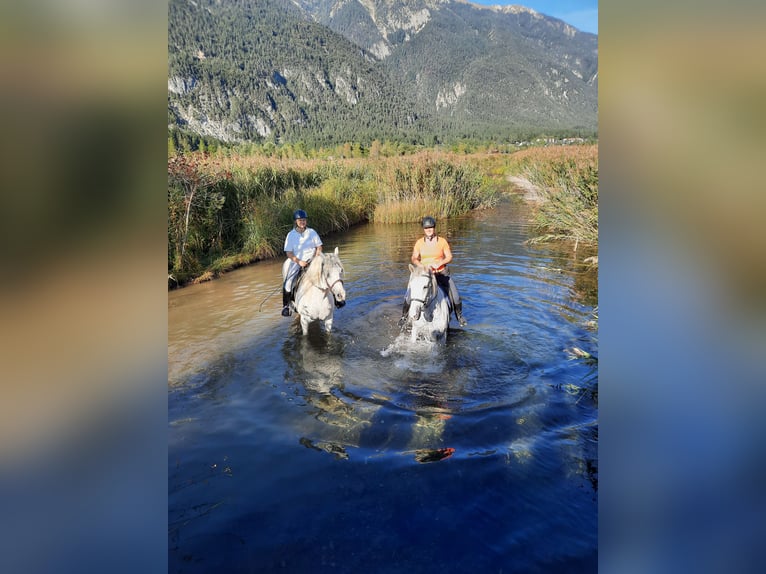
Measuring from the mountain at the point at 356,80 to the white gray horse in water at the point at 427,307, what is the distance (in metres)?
89.5

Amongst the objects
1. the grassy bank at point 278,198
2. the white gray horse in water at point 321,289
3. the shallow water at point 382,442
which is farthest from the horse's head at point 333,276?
the grassy bank at point 278,198

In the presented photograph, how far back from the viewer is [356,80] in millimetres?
143125

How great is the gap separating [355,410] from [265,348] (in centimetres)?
294

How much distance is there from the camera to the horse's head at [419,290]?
24.8ft

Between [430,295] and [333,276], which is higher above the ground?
[333,276]

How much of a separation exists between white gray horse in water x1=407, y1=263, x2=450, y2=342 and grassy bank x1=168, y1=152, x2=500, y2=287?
8.04 m

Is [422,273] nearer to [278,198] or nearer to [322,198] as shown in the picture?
[278,198]

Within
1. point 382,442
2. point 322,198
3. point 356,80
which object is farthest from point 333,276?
point 356,80

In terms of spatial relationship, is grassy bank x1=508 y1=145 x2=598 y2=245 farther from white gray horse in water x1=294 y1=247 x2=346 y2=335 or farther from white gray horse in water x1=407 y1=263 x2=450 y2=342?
white gray horse in water x1=294 y1=247 x2=346 y2=335

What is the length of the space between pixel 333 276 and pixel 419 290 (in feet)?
6.09

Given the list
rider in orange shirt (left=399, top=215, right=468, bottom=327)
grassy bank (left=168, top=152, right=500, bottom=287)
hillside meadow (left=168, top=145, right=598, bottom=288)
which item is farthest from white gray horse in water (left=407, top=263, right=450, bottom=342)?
grassy bank (left=168, top=152, right=500, bottom=287)
